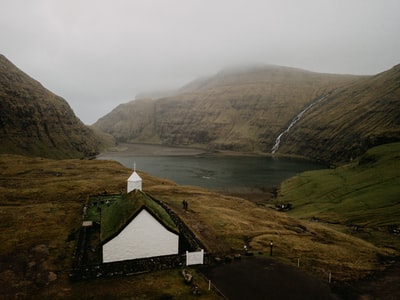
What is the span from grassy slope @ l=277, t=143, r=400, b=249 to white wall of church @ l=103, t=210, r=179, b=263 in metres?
35.5

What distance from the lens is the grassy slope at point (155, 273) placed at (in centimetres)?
2698

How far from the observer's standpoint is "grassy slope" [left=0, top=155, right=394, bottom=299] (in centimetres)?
2698

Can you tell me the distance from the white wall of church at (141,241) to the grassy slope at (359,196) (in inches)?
1397

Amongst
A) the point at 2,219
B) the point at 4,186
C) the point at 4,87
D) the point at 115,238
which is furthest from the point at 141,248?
the point at 4,87

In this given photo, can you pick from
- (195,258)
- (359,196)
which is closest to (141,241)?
(195,258)

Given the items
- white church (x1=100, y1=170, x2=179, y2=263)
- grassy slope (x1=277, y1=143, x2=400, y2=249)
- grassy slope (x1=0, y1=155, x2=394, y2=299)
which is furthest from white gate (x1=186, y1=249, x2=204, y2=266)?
grassy slope (x1=277, y1=143, x2=400, y2=249)

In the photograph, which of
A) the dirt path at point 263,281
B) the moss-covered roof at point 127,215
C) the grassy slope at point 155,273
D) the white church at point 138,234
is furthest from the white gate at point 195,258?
the moss-covered roof at point 127,215

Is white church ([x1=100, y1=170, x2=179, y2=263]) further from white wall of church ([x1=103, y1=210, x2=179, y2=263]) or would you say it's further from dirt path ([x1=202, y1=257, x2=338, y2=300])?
dirt path ([x1=202, y1=257, x2=338, y2=300])

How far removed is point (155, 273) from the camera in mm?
29594

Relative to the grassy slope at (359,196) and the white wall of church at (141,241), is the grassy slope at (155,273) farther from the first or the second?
the grassy slope at (359,196)

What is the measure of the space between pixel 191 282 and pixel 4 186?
202ft

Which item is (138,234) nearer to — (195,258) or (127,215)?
Answer: (127,215)

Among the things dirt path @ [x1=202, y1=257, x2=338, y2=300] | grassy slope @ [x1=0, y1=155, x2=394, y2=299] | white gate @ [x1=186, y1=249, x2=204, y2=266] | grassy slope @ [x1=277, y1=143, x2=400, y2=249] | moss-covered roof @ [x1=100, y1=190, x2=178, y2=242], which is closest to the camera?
dirt path @ [x1=202, y1=257, x2=338, y2=300]

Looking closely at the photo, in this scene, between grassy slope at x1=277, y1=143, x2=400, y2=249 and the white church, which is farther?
grassy slope at x1=277, y1=143, x2=400, y2=249
